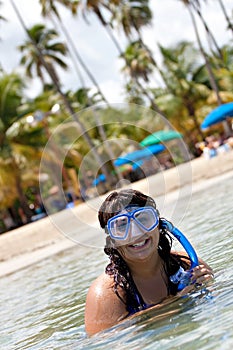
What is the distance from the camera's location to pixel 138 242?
384 cm

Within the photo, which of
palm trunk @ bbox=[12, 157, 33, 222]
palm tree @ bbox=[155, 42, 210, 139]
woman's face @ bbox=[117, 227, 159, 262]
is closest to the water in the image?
woman's face @ bbox=[117, 227, 159, 262]

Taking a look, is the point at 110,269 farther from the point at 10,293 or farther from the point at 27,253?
the point at 27,253

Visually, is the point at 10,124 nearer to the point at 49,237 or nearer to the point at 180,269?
the point at 49,237

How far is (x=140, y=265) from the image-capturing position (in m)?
3.97

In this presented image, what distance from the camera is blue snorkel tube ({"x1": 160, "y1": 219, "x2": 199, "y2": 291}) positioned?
4027 mm

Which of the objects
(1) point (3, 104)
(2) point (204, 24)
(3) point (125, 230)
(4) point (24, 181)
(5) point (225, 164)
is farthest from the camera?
(2) point (204, 24)

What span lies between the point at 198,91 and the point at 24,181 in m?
15.2

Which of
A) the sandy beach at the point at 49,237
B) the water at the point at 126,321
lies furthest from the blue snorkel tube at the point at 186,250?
the sandy beach at the point at 49,237

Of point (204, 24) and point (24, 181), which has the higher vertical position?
point (204, 24)

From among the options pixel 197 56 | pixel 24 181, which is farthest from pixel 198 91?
pixel 24 181

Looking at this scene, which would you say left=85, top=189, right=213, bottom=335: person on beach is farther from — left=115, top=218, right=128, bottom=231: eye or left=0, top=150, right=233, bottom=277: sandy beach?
left=0, top=150, right=233, bottom=277: sandy beach

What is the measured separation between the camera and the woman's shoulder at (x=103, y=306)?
3.93 meters

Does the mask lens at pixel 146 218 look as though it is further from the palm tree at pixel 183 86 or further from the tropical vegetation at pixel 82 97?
the palm tree at pixel 183 86

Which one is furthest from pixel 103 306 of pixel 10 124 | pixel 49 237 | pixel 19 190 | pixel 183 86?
pixel 183 86
